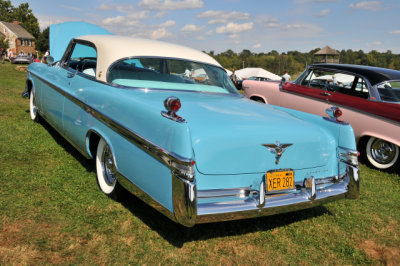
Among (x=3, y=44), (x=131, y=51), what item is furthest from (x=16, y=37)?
(x=131, y=51)

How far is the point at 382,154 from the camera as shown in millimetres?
5059

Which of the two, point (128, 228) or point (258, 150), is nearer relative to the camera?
point (258, 150)

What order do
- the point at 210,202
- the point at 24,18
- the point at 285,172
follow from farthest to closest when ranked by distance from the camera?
the point at 24,18, the point at 285,172, the point at 210,202

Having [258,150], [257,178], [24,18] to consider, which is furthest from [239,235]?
[24,18]

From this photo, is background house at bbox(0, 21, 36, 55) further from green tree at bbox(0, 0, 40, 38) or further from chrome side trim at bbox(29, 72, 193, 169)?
chrome side trim at bbox(29, 72, 193, 169)

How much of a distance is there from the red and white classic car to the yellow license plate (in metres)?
2.92

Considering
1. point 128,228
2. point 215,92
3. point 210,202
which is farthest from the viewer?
point 215,92

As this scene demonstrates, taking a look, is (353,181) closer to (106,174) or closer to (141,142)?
(141,142)

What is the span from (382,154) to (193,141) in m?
3.89

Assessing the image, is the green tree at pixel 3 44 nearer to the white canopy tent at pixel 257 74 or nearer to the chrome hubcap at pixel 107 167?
the white canopy tent at pixel 257 74

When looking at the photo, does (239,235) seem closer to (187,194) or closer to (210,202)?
(210,202)

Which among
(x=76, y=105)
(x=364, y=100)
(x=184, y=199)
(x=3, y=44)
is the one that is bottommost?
(x=184, y=199)

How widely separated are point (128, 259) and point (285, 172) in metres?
1.32

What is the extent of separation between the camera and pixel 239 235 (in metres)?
2.93
